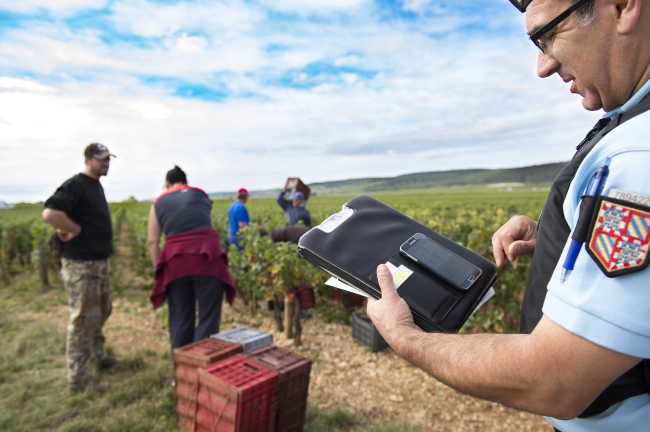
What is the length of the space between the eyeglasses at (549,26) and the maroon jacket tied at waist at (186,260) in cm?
346

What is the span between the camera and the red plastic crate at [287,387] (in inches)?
114

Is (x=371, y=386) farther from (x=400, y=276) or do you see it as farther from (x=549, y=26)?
(x=549, y=26)

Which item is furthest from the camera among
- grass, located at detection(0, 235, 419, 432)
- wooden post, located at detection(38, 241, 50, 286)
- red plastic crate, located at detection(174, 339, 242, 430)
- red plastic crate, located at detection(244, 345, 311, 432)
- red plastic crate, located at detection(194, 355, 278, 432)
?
wooden post, located at detection(38, 241, 50, 286)

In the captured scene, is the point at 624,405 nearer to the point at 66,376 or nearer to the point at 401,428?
the point at 401,428

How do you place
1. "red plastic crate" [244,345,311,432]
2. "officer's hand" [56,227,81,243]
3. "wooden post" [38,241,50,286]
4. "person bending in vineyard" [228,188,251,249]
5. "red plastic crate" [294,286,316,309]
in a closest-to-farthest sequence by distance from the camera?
1. "red plastic crate" [244,345,311,432]
2. "officer's hand" [56,227,81,243]
3. "red plastic crate" [294,286,316,309]
4. "person bending in vineyard" [228,188,251,249]
5. "wooden post" [38,241,50,286]

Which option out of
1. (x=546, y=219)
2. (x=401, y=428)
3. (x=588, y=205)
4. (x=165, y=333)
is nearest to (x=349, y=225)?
(x=546, y=219)

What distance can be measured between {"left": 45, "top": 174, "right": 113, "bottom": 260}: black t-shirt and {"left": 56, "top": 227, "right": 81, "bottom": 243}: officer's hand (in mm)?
44

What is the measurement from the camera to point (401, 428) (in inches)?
122

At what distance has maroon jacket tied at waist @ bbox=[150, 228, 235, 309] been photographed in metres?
3.80

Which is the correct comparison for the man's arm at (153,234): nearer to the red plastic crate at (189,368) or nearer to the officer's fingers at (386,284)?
the red plastic crate at (189,368)

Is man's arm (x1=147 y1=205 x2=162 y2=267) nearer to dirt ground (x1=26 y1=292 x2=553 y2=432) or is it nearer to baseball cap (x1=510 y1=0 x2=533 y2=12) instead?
dirt ground (x1=26 y1=292 x2=553 y2=432)

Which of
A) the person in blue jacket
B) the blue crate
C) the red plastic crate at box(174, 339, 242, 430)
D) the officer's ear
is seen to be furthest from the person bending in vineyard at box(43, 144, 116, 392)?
the officer's ear

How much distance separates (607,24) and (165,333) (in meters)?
6.26

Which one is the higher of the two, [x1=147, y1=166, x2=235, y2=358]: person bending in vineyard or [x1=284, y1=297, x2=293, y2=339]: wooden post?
[x1=147, y1=166, x2=235, y2=358]: person bending in vineyard
